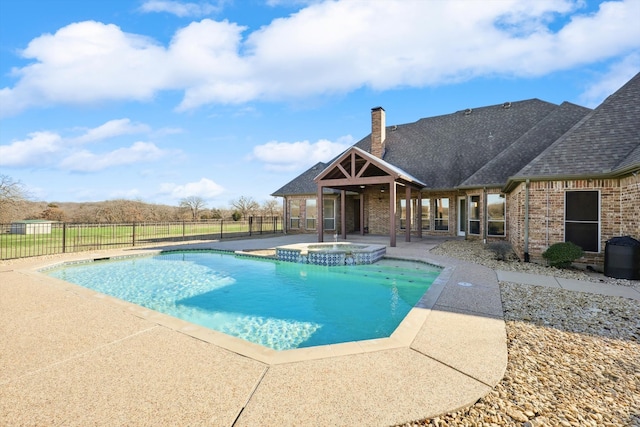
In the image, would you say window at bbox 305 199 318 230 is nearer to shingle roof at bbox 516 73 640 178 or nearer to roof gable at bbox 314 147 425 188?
roof gable at bbox 314 147 425 188

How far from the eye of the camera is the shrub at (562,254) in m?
8.59

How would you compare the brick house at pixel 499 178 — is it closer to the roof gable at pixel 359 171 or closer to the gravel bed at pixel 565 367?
the roof gable at pixel 359 171

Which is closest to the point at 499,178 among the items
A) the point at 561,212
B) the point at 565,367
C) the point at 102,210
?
the point at 561,212

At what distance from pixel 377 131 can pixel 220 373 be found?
19.4 metres

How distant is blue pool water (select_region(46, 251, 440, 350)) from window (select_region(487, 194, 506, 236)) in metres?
6.72

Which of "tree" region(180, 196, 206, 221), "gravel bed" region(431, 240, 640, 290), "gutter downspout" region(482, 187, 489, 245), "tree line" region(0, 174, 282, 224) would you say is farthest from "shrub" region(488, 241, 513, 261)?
"tree" region(180, 196, 206, 221)

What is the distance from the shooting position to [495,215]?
1468 cm

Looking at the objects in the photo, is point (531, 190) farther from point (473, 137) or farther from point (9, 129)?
point (9, 129)

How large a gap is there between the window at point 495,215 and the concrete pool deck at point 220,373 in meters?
11.2

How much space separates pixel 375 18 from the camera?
29.5 ft

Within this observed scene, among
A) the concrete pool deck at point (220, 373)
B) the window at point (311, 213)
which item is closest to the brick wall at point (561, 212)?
the concrete pool deck at point (220, 373)

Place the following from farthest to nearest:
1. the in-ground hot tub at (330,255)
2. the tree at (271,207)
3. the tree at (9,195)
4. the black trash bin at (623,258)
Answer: the tree at (271,207) → the tree at (9,195) → the in-ground hot tub at (330,255) → the black trash bin at (623,258)

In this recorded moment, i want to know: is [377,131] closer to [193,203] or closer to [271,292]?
[271,292]

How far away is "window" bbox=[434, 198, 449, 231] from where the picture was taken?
1775 cm
